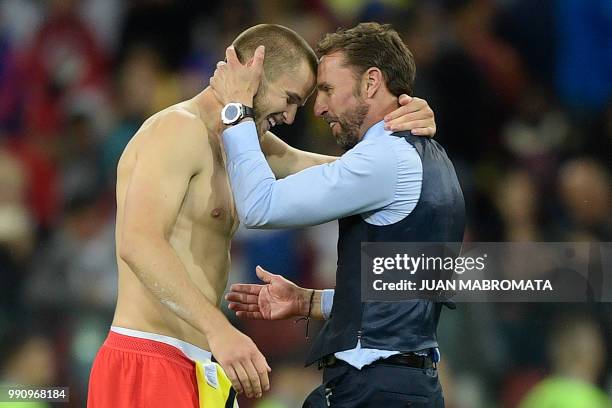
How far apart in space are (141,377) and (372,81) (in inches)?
42.6

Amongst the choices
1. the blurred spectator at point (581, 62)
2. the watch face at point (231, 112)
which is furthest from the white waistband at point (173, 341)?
the blurred spectator at point (581, 62)

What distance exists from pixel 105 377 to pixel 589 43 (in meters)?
3.57

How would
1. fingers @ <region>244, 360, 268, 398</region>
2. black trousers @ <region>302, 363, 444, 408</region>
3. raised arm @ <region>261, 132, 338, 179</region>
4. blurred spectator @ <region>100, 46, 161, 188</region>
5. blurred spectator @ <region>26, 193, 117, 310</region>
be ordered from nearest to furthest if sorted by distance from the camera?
fingers @ <region>244, 360, 268, 398</region>
black trousers @ <region>302, 363, 444, 408</region>
raised arm @ <region>261, 132, 338, 179</region>
blurred spectator @ <region>26, 193, 117, 310</region>
blurred spectator @ <region>100, 46, 161, 188</region>

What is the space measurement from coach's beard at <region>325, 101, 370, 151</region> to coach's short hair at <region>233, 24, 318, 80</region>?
204mm

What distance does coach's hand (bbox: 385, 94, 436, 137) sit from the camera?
265cm

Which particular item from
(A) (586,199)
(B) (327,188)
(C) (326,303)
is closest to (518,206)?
(A) (586,199)

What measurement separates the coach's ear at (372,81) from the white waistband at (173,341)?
0.90m

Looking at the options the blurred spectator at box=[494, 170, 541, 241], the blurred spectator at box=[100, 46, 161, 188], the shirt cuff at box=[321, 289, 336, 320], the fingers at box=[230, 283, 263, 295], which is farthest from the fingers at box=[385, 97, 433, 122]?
the blurred spectator at box=[100, 46, 161, 188]

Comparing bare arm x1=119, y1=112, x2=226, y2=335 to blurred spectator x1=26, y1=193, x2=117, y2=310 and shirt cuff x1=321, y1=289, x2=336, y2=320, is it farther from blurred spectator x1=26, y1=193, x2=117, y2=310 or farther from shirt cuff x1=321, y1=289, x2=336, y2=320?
blurred spectator x1=26, y1=193, x2=117, y2=310

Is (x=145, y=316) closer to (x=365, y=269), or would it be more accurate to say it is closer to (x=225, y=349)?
(x=225, y=349)

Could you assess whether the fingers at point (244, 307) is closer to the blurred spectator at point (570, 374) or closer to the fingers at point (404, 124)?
the fingers at point (404, 124)

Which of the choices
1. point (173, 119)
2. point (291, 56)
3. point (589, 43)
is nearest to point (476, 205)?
point (589, 43)

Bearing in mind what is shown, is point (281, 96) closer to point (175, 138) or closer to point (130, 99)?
point (175, 138)

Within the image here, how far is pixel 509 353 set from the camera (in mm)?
4566
